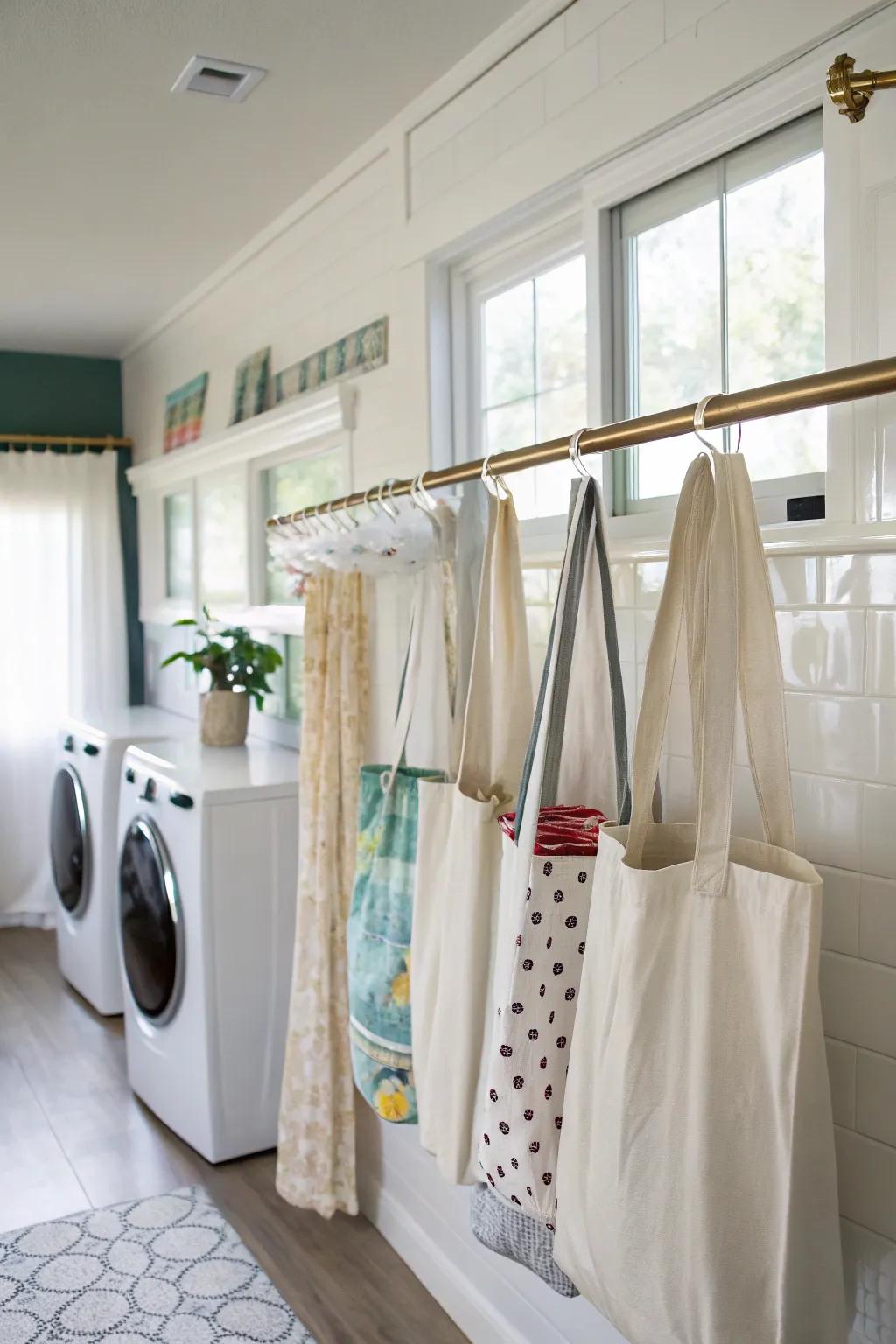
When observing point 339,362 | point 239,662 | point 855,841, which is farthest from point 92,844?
point 855,841

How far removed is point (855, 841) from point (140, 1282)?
1.88 m

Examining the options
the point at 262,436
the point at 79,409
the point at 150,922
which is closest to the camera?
the point at 150,922

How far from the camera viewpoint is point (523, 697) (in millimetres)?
1672

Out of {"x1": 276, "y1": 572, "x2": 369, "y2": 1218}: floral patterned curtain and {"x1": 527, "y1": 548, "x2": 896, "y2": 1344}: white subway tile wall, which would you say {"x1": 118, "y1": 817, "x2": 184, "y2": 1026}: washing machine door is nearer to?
{"x1": 276, "y1": 572, "x2": 369, "y2": 1218}: floral patterned curtain

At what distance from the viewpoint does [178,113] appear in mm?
2393

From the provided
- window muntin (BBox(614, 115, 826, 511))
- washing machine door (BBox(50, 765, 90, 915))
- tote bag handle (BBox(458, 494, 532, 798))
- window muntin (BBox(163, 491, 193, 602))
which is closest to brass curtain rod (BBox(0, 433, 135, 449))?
window muntin (BBox(163, 491, 193, 602))

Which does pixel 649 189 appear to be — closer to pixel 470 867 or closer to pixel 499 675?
pixel 499 675

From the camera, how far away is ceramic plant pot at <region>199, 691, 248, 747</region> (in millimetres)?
3416

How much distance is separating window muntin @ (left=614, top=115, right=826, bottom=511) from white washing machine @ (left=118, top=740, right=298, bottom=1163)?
54.3 inches

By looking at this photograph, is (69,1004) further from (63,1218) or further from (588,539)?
(588,539)

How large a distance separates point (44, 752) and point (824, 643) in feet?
13.6

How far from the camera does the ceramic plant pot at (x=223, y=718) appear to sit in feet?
11.2

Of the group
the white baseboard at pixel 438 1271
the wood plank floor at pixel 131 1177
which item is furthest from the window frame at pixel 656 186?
the wood plank floor at pixel 131 1177

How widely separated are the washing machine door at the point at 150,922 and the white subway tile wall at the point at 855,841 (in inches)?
74.1
